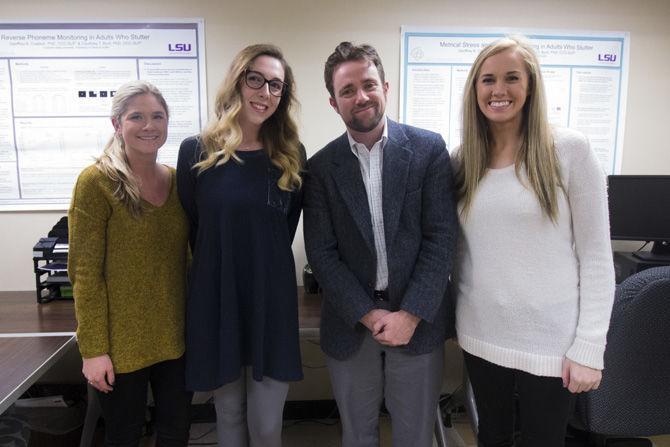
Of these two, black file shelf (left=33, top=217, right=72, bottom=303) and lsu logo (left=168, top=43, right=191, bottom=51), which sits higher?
lsu logo (left=168, top=43, right=191, bottom=51)

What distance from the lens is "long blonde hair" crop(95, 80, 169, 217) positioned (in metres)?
1.17

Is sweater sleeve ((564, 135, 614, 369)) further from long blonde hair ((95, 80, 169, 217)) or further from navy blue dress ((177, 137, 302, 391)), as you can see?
long blonde hair ((95, 80, 169, 217))

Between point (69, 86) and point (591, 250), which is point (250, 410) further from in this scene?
point (69, 86)

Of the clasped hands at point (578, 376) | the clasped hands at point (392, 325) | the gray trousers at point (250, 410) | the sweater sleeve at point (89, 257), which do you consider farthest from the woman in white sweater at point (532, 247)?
the sweater sleeve at point (89, 257)

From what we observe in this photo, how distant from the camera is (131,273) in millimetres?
1179

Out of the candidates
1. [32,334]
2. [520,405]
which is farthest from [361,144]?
[32,334]

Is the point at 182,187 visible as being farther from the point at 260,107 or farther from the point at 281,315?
the point at 281,315

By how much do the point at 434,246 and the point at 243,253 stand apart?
0.56 metres

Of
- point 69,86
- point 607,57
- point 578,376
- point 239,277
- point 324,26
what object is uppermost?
point 324,26

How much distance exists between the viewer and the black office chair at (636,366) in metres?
1.19

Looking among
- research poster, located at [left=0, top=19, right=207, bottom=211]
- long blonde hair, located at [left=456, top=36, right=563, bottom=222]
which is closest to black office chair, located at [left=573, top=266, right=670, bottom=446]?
long blonde hair, located at [left=456, top=36, right=563, bottom=222]

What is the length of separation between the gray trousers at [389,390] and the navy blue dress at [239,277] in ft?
0.57

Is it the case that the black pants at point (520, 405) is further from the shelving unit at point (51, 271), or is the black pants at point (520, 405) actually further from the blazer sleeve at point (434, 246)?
the shelving unit at point (51, 271)

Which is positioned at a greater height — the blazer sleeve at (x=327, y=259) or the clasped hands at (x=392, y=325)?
the blazer sleeve at (x=327, y=259)
